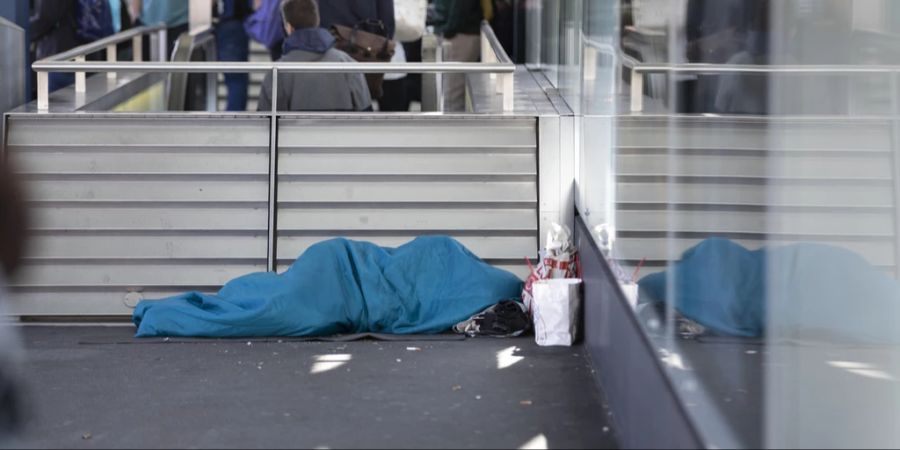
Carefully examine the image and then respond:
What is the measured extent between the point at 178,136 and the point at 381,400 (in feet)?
11.2

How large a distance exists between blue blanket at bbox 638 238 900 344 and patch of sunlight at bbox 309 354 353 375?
2.56 meters

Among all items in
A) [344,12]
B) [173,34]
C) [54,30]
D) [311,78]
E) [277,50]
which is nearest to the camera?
[311,78]

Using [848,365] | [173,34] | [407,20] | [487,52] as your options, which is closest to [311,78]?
[487,52]

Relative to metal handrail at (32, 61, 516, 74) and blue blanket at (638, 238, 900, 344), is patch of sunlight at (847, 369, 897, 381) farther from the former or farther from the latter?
metal handrail at (32, 61, 516, 74)

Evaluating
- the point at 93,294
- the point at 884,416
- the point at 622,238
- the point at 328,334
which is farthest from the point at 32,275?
the point at 884,416

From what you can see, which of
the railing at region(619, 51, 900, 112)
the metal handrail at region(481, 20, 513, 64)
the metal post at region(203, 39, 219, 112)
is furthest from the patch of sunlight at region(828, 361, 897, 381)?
the metal post at region(203, 39, 219, 112)

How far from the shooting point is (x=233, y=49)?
1338 centimetres

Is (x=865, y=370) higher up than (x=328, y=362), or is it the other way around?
(x=865, y=370)

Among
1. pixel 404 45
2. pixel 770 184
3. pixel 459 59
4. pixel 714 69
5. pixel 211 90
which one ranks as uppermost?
pixel 404 45

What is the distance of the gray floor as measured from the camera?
5.72 metres

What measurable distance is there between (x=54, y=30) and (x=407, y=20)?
3189 mm

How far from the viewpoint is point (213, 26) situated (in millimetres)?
13961

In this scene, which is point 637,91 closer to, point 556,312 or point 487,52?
point 556,312

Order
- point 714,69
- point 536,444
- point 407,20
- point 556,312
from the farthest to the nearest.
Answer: point 407,20 < point 556,312 < point 536,444 < point 714,69
